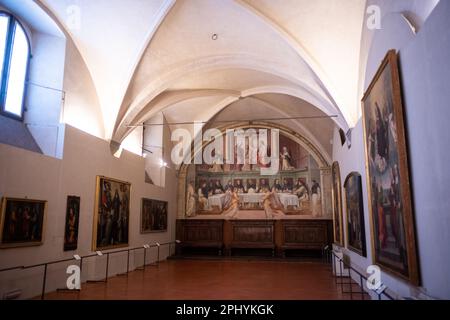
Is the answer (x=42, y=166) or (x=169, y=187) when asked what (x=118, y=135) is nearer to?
(x=42, y=166)

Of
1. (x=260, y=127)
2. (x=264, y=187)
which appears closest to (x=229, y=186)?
(x=264, y=187)

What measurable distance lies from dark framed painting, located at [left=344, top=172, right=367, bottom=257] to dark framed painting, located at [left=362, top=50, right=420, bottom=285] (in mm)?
1807

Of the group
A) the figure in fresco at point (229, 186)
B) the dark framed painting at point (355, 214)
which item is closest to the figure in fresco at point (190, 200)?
the figure in fresco at point (229, 186)

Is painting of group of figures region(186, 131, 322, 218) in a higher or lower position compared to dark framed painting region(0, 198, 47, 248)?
higher

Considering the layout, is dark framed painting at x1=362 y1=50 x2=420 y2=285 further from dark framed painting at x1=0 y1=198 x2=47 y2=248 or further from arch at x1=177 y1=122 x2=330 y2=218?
arch at x1=177 y1=122 x2=330 y2=218

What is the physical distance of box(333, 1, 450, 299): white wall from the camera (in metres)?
3.67

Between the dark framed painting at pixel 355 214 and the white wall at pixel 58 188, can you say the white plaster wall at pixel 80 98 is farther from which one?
the dark framed painting at pixel 355 214

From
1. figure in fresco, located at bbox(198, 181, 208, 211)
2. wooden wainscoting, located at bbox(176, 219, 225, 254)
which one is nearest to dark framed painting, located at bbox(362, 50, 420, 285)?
wooden wainscoting, located at bbox(176, 219, 225, 254)

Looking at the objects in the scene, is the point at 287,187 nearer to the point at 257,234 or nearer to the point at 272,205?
the point at 272,205

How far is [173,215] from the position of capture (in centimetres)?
1798

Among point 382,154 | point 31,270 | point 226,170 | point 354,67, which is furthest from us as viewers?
point 226,170

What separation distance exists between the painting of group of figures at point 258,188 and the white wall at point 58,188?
20.4 feet

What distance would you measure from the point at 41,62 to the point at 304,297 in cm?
935
